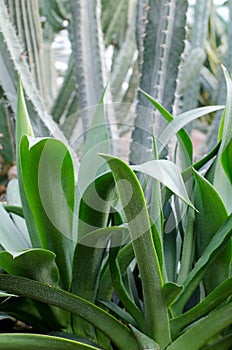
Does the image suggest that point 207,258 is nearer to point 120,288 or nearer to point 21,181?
point 120,288

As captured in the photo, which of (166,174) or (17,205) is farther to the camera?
(17,205)

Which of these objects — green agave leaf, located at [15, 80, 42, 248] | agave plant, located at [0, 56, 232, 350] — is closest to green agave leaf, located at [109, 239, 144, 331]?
agave plant, located at [0, 56, 232, 350]

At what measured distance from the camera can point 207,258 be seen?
0.53 meters

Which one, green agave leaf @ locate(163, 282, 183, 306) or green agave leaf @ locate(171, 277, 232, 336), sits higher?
green agave leaf @ locate(163, 282, 183, 306)

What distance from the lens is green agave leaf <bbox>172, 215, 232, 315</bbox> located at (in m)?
0.53

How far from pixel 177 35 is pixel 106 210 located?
72 centimetres

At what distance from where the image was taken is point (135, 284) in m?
0.66

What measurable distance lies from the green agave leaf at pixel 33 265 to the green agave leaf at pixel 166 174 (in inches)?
5.9

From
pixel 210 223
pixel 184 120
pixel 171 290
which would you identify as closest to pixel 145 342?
pixel 171 290

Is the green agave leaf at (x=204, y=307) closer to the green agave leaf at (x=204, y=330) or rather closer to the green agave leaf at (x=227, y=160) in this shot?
the green agave leaf at (x=204, y=330)

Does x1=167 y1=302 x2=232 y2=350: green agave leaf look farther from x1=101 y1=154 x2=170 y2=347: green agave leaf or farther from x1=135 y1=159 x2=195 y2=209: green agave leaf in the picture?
x1=135 y1=159 x2=195 y2=209: green agave leaf

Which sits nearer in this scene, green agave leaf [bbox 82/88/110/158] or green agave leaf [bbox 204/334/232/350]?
green agave leaf [bbox 204/334/232/350]

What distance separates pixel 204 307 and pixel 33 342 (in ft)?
0.61

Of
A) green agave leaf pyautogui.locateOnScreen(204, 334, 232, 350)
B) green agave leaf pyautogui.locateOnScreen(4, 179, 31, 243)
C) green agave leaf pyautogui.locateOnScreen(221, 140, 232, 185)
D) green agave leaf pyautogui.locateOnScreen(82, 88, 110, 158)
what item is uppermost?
green agave leaf pyautogui.locateOnScreen(82, 88, 110, 158)
